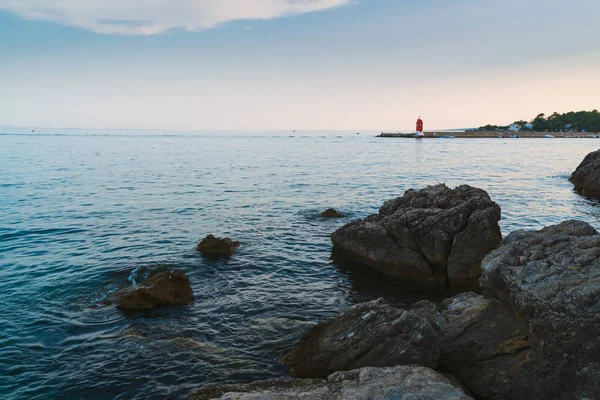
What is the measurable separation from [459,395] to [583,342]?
2.28 metres

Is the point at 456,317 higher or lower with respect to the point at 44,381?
higher

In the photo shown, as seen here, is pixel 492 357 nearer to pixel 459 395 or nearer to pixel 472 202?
pixel 459 395

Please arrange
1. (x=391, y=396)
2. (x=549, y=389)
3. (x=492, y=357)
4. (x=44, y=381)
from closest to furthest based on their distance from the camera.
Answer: (x=391, y=396) → (x=549, y=389) → (x=492, y=357) → (x=44, y=381)

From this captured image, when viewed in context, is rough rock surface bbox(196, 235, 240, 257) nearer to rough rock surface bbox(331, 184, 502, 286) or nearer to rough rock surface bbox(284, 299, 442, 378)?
rough rock surface bbox(331, 184, 502, 286)

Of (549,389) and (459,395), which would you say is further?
(549,389)

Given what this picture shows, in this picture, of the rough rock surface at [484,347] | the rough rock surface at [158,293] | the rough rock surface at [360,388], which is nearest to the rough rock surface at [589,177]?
Result: the rough rock surface at [484,347]

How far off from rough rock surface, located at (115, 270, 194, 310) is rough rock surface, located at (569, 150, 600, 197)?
1406 inches

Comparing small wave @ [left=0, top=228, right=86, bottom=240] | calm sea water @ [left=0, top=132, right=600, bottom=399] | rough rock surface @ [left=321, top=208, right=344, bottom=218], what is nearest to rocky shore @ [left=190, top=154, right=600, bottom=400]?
calm sea water @ [left=0, top=132, right=600, bottom=399]

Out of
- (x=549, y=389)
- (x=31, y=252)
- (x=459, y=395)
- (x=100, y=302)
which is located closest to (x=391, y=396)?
(x=459, y=395)

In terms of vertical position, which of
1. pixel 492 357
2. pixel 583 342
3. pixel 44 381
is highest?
pixel 583 342

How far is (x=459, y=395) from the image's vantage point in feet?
21.2

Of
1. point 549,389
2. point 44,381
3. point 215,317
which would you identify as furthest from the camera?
point 215,317

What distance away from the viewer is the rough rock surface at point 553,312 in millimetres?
6527

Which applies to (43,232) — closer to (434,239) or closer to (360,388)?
(434,239)
